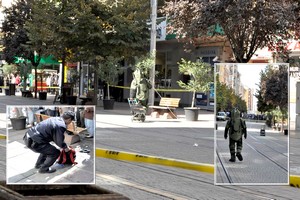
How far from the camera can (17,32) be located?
113 feet

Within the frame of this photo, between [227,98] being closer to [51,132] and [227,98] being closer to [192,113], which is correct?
[51,132]

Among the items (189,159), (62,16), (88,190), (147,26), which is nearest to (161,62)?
(147,26)

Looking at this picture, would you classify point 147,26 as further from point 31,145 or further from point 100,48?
point 31,145

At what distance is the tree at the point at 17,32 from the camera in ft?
113

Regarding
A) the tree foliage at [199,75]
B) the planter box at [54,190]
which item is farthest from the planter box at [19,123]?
the tree foliage at [199,75]

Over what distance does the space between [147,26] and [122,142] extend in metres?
15.4

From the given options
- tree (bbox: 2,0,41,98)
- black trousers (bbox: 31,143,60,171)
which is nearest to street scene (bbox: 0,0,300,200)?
black trousers (bbox: 31,143,60,171)

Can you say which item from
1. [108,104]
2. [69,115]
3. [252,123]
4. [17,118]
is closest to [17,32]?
[108,104]

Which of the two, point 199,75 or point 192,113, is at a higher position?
point 199,75

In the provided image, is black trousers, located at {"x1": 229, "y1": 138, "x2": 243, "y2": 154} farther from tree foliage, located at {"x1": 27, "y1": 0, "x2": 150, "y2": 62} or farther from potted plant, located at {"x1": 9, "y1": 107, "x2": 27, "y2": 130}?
tree foliage, located at {"x1": 27, "y1": 0, "x2": 150, "y2": 62}

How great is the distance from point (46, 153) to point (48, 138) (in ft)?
0.46

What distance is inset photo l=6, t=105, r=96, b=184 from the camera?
4.68 meters

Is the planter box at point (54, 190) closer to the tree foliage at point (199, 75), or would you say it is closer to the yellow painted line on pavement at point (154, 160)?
the yellow painted line on pavement at point (154, 160)

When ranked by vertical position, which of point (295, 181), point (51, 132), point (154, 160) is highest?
point (51, 132)
